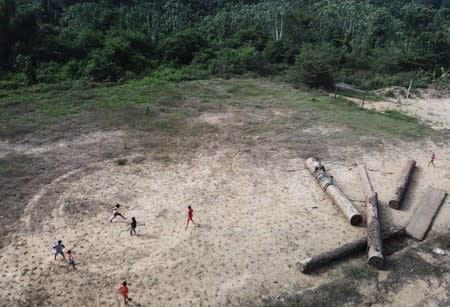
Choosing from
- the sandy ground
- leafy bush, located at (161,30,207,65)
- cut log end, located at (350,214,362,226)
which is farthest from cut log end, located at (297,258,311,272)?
leafy bush, located at (161,30,207,65)

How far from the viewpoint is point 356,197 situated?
1858cm

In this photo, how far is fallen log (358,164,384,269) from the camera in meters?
14.2

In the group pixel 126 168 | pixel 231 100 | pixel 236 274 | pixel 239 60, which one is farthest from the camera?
pixel 239 60

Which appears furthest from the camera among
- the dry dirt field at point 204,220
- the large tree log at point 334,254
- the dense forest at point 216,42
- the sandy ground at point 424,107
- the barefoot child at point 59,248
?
the dense forest at point 216,42

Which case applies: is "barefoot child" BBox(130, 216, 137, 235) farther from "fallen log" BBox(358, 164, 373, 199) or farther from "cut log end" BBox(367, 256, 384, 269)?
"fallen log" BBox(358, 164, 373, 199)

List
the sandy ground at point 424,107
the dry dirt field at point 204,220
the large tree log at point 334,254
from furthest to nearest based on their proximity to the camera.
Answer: the sandy ground at point 424,107, the large tree log at point 334,254, the dry dirt field at point 204,220

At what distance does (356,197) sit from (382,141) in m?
7.34

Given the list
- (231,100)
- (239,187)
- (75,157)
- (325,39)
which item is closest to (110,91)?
(231,100)

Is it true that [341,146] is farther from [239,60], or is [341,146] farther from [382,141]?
[239,60]

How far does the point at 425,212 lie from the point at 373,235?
397 cm

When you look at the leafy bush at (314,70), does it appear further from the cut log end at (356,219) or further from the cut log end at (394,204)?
the cut log end at (356,219)

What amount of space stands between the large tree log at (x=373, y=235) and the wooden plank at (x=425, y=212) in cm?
152

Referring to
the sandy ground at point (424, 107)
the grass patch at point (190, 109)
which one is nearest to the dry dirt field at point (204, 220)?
the grass patch at point (190, 109)

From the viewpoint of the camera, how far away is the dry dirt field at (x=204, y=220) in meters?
13.0
